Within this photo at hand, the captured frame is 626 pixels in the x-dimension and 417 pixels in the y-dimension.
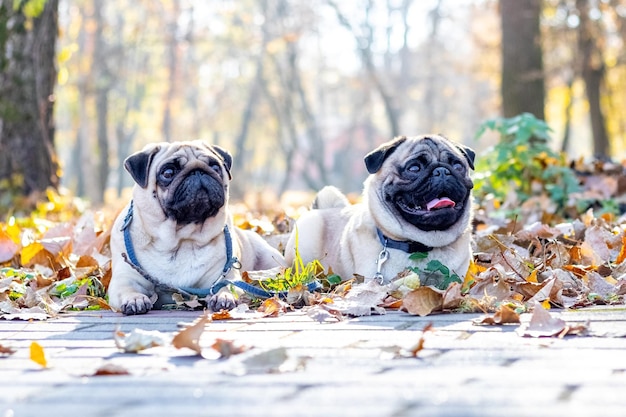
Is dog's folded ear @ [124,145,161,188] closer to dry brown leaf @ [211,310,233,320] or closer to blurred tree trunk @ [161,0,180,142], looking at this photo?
dry brown leaf @ [211,310,233,320]

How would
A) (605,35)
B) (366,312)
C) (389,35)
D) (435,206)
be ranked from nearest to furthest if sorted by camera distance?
(366,312) < (435,206) < (605,35) < (389,35)

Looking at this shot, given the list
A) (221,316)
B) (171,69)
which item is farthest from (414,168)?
(171,69)

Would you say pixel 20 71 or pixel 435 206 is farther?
pixel 20 71

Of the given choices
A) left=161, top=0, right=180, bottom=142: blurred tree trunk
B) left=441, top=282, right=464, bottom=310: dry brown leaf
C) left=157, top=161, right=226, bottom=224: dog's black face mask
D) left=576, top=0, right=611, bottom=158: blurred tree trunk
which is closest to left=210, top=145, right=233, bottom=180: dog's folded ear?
left=157, top=161, right=226, bottom=224: dog's black face mask

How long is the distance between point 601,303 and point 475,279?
0.76m

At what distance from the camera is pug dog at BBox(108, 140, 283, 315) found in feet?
17.3

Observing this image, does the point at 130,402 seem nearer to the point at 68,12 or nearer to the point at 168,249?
the point at 168,249

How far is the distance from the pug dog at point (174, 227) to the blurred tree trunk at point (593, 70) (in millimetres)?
15913

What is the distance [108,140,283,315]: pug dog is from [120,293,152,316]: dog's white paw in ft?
0.52

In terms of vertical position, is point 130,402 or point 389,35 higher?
point 389,35

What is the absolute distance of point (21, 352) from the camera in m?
3.61

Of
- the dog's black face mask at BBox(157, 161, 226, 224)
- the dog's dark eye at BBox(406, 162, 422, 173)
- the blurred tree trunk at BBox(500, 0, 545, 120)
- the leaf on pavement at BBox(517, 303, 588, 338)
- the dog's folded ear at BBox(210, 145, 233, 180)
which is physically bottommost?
the leaf on pavement at BBox(517, 303, 588, 338)

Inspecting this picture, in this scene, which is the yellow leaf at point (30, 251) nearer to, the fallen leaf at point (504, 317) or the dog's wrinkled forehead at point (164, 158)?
the dog's wrinkled forehead at point (164, 158)

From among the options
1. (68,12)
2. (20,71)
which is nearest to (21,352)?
(20,71)
